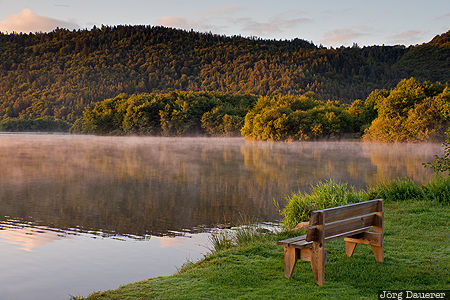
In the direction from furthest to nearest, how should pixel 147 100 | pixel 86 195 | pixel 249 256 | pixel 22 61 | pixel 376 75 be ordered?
pixel 22 61, pixel 376 75, pixel 147 100, pixel 86 195, pixel 249 256

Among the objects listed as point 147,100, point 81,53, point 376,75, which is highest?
point 81,53

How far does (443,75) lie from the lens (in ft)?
422

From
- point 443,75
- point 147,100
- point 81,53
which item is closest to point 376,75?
point 443,75

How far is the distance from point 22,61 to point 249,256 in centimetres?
19811

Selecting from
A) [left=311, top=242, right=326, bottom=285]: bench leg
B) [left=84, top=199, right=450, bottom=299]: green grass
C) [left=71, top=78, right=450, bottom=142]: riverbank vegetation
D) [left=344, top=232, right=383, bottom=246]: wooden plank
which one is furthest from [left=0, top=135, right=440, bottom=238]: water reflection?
[left=71, top=78, right=450, bottom=142]: riverbank vegetation

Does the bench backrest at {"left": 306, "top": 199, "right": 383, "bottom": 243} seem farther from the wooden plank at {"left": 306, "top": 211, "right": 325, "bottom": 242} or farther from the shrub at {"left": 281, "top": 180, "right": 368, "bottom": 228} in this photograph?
the shrub at {"left": 281, "top": 180, "right": 368, "bottom": 228}

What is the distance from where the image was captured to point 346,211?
21.2 feet

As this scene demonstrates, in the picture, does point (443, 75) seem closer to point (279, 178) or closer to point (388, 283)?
point (279, 178)

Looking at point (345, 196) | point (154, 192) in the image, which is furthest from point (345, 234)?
point (154, 192)

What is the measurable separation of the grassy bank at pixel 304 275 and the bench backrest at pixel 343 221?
2.11ft

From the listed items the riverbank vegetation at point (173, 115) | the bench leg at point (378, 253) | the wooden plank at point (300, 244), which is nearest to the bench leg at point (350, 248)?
the bench leg at point (378, 253)

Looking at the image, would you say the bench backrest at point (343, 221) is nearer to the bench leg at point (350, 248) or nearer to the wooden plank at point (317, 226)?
the wooden plank at point (317, 226)

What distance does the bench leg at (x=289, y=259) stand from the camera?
6336 mm

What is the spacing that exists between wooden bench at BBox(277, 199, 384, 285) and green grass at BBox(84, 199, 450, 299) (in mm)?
280
